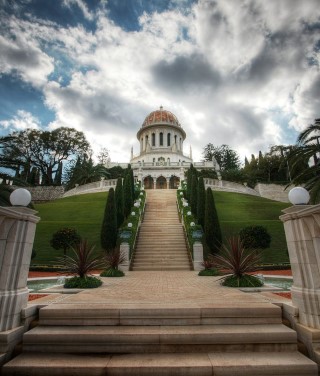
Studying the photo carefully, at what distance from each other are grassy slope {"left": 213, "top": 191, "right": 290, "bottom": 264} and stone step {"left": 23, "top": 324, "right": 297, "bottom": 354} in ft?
40.1

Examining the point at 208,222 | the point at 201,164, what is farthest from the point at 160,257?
the point at 201,164

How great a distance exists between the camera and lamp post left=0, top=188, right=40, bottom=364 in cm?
356

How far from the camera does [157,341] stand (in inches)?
140

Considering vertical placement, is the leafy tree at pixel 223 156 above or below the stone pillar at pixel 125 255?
above

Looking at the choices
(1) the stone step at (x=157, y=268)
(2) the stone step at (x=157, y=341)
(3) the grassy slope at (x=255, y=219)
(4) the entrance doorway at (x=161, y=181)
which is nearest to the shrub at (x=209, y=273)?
(1) the stone step at (x=157, y=268)

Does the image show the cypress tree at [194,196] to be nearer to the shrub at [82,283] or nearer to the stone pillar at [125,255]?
the stone pillar at [125,255]

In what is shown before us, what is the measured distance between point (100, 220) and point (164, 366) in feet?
65.4

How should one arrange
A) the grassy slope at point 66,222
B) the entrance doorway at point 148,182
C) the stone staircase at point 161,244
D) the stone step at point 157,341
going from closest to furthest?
the stone step at point 157,341
the stone staircase at point 161,244
the grassy slope at point 66,222
the entrance doorway at point 148,182

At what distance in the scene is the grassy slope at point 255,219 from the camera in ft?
50.9

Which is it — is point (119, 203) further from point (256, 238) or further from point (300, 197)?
point (300, 197)

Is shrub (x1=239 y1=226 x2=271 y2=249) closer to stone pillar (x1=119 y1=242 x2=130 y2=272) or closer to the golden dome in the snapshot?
stone pillar (x1=119 y1=242 x2=130 y2=272)

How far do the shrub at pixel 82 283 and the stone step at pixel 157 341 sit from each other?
4189 millimetres

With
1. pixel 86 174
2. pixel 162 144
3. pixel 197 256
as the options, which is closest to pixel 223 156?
pixel 162 144

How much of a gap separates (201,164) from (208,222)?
132 feet
